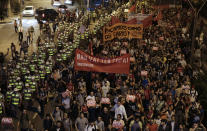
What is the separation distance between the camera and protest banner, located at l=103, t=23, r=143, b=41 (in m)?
20.2

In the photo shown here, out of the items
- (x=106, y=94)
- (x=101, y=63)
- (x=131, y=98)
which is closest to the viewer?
(x=131, y=98)

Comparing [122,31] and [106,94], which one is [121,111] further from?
[122,31]

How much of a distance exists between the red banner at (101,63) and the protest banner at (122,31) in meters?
5.69

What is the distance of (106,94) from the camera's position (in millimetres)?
14734

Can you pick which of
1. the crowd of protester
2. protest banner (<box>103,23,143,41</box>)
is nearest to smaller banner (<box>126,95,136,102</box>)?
the crowd of protester

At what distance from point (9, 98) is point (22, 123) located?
97.9 inches

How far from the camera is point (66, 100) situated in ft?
44.5

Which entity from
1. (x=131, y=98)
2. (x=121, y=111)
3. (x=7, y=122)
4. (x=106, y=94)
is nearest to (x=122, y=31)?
(x=106, y=94)

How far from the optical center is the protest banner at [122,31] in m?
20.2

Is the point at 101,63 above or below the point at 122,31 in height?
below

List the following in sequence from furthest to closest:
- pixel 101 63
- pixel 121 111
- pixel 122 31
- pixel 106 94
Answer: pixel 122 31 → pixel 106 94 → pixel 101 63 → pixel 121 111

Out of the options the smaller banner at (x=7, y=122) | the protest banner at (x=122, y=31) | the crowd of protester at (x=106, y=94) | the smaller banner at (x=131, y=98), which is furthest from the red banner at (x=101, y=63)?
the protest banner at (x=122, y=31)

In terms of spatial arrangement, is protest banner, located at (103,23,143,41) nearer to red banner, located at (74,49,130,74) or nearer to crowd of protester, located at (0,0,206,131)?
crowd of protester, located at (0,0,206,131)

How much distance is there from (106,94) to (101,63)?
131 cm
